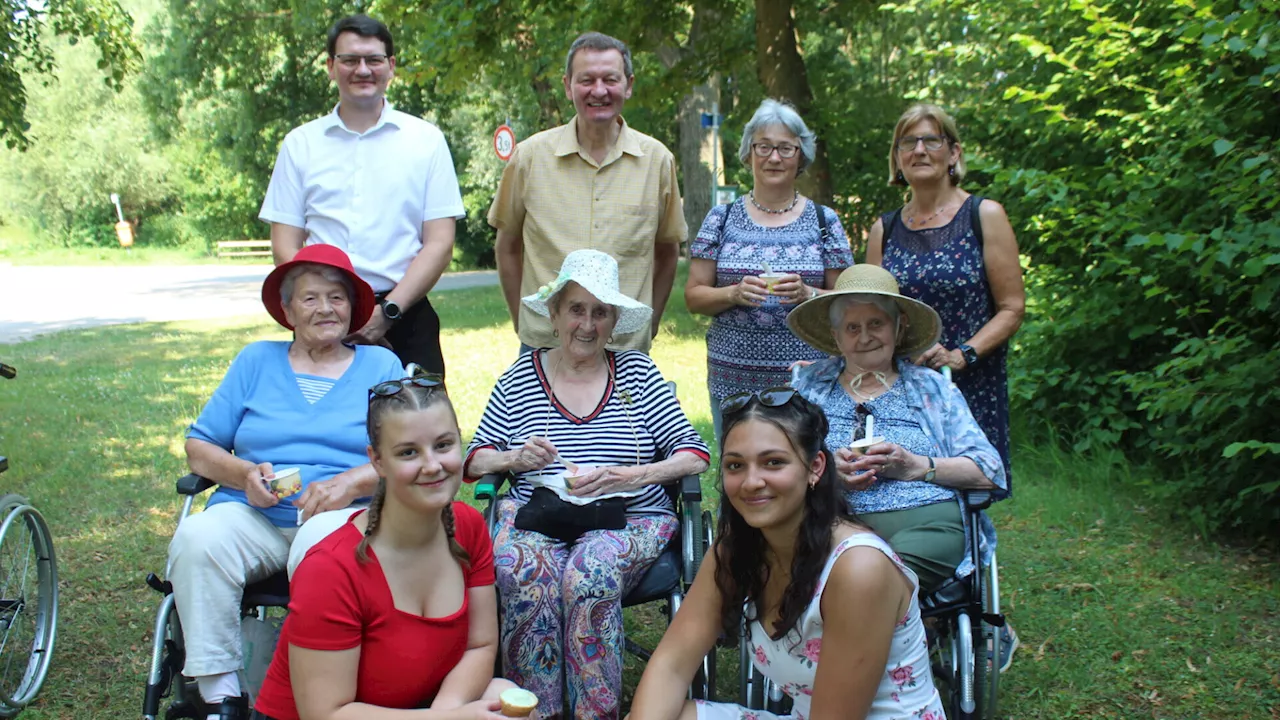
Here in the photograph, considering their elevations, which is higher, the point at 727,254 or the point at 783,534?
the point at 727,254

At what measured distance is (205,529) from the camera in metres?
2.73

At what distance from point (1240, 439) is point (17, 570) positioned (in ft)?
15.3

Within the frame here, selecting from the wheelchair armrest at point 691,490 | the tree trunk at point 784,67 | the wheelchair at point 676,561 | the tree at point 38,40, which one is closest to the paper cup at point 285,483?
the wheelchair at point 676,561

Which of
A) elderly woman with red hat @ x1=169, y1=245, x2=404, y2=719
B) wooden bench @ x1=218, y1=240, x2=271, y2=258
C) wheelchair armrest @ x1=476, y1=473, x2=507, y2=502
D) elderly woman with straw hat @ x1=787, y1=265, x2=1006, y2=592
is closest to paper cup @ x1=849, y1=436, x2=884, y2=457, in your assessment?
elderly woman with straw hat @ x1=787, y1=265, x2=1006, y2=592

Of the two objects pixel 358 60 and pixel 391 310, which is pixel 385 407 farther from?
pixel 358 60

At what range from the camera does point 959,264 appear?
3.49m

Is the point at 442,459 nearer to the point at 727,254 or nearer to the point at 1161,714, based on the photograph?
the point at 727,254

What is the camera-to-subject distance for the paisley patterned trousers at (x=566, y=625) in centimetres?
277

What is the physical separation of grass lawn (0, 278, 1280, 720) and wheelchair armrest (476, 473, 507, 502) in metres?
0.94

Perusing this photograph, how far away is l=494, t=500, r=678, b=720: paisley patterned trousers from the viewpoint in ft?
9.09

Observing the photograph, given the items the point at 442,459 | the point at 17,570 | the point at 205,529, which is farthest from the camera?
the point at 17,570

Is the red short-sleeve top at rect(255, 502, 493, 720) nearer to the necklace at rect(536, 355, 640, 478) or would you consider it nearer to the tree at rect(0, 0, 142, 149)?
the necklace at rect(536, 355, 640, 478)

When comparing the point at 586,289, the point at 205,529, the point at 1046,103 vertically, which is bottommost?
the point at 205,529

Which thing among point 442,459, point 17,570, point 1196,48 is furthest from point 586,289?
point 1196,48
